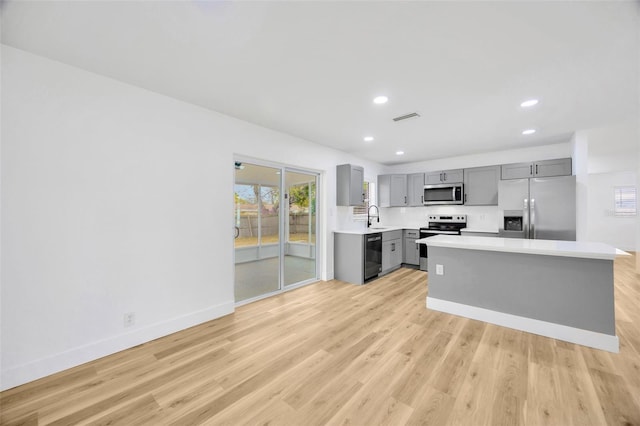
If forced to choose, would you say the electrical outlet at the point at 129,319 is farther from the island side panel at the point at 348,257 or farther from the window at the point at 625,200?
the window at the point at 625,200

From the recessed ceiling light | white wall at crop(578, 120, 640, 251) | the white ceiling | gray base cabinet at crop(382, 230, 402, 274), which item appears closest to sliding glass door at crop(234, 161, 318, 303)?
the white ceiling

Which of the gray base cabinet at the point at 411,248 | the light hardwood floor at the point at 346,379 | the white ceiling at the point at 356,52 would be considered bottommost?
the light hardwood floor at the point at 346,379

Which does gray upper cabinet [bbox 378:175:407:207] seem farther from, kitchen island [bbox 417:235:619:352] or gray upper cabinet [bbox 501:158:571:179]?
kitchen island [bbox 417:235:619:352]

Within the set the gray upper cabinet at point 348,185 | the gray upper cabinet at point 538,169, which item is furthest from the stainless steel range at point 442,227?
the gray upper cabinet at point 348,185

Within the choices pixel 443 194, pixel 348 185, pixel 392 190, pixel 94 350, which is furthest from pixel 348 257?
pixel 94 350

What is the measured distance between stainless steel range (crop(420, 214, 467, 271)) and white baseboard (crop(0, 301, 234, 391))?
169 inches

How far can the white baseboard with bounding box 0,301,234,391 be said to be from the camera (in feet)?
6.32

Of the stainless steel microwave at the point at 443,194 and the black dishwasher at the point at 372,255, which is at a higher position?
the stainless steel microwave at the point at 443,194

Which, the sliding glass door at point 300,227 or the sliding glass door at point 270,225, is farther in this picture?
the sliding glass door at point 300,227

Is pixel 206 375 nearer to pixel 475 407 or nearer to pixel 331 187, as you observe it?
pixel 475 407

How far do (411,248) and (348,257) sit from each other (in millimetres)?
1851

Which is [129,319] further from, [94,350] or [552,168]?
[552,168]

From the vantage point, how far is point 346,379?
1972mm

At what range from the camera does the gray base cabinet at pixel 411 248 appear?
5633mm
